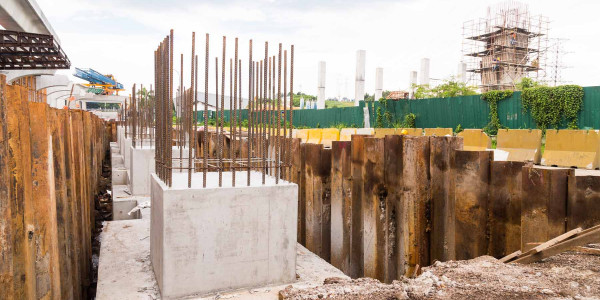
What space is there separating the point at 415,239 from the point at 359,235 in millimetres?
1054

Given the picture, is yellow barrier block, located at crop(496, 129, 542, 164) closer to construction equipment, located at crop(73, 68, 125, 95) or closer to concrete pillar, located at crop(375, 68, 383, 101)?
concrete pillar, located at crop(375, 68, 383, 101)

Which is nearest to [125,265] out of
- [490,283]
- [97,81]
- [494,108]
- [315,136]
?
[490,283]

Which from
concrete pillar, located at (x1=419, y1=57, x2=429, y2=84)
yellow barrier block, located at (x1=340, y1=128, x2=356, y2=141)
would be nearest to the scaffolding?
concrete pillar, located at (x1=419, y1=57, x2=429, y2=84)

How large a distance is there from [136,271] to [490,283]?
4.05 meters

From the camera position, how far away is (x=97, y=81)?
65.8m

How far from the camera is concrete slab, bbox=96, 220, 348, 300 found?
4.71 metres

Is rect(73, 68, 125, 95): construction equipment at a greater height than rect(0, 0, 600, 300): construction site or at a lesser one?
greater

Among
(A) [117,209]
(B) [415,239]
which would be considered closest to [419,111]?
(A) [117,209]

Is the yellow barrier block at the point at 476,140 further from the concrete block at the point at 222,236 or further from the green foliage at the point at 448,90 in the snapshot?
the green foliage at the point at 448,90

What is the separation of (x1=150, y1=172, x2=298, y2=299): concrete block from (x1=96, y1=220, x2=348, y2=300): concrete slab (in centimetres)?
15

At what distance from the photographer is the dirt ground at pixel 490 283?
10.5ft

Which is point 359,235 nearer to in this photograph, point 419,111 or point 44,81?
point 419,111

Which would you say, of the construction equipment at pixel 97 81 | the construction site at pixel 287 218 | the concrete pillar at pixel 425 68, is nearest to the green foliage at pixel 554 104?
the construction site at pixel 287 218

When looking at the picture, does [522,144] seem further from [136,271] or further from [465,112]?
[136,271]
